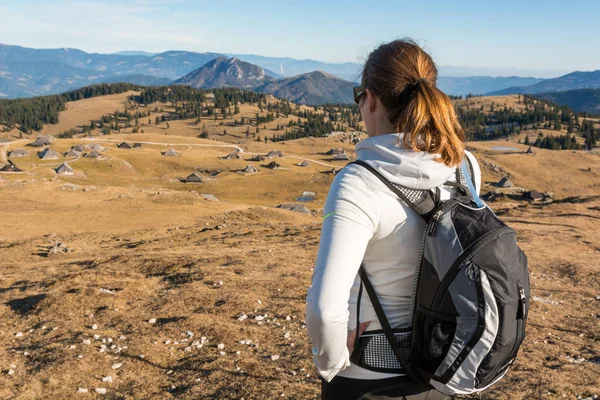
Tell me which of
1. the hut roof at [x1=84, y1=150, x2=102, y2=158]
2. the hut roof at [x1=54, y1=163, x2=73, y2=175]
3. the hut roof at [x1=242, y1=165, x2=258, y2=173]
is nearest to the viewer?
the hut roof at [x1=54, y1=163, x2=73, y2=175]

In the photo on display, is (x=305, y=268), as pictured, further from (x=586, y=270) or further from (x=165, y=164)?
(x=165, y=164)

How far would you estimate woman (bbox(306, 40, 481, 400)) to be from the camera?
240 cm

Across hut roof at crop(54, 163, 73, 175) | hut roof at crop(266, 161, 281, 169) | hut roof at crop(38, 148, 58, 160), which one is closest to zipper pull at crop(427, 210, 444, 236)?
hut roof at crop(54, 163, 73, 175)

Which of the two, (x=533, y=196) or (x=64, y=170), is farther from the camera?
(x=533, y=196)

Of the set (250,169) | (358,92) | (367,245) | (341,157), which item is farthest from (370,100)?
(341,157)

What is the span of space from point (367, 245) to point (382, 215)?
0.73 ft

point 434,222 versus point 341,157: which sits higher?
point 434,222

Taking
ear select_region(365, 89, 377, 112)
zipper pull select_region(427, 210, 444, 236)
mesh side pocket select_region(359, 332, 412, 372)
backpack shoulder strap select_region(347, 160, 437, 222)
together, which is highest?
ear select_region(365, 89, 377, 112)

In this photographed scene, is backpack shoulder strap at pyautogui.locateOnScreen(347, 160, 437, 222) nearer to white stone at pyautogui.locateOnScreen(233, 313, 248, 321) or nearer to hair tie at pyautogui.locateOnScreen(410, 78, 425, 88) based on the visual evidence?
hair tie at pyautogui.locateOnScreen(410, 78, 425, 88)

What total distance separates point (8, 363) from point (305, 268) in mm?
8929

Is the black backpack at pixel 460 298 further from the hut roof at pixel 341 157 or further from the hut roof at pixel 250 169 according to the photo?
the hut roof at pixel 341 157

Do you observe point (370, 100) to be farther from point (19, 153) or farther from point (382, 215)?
point (19, 153)

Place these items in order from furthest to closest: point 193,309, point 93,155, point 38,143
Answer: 1. point 38,143
2. point 93,155
3. point 193,309

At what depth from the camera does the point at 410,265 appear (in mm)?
2660
